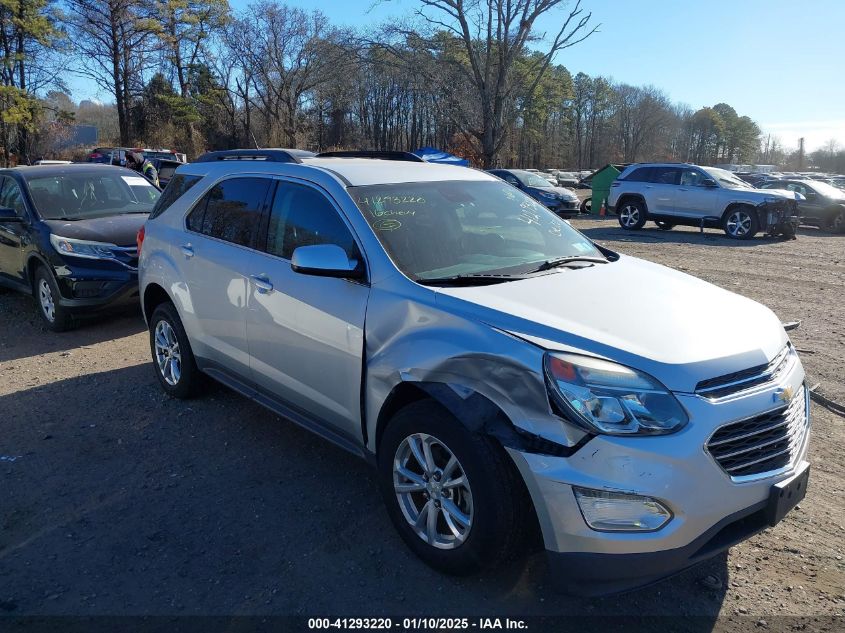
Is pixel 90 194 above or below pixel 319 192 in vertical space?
below

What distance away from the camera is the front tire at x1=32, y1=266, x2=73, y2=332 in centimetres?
714

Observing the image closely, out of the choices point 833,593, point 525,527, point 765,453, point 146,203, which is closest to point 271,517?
point 525,527

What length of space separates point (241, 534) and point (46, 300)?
5394 mm

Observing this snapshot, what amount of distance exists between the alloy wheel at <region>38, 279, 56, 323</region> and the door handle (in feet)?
14.5

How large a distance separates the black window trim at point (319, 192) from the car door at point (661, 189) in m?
16.1

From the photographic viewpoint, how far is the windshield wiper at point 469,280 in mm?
3176

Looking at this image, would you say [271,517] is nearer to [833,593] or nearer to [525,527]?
[525,527]

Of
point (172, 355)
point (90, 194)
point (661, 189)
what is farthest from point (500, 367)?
point (661, 189)

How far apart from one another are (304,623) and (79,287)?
559 cm

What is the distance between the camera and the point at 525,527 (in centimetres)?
268

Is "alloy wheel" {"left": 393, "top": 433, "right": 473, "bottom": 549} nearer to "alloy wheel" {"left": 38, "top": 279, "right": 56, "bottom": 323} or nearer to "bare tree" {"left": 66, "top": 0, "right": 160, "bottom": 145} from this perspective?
"alloy wheel" {"left": 38, "top": 279, "right": 56, "bottom": 323}

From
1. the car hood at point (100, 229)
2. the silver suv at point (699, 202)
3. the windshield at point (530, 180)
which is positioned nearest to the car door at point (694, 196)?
the silver suv at point (699, 202)

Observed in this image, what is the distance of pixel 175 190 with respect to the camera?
525 cm

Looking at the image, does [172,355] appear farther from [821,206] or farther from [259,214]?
[821,206]
